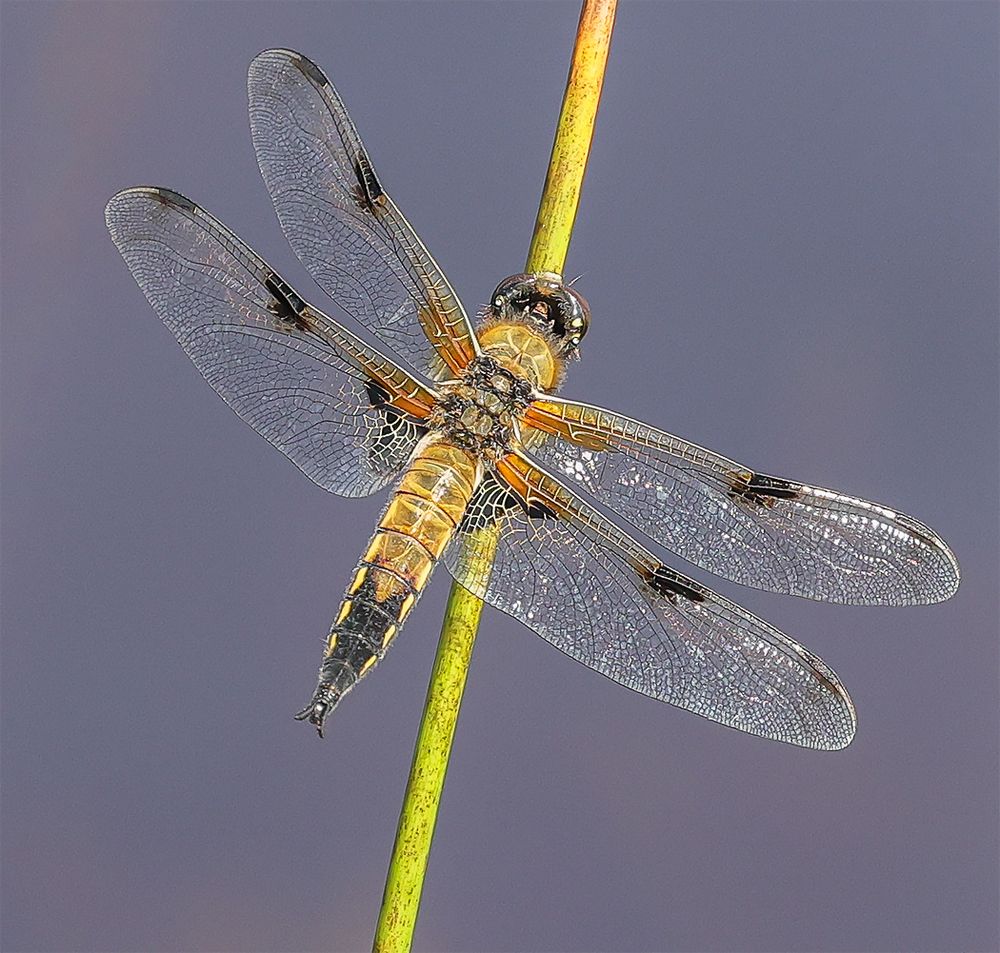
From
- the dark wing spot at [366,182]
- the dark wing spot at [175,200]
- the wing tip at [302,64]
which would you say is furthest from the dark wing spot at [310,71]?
the dark wing spot at [175,200]

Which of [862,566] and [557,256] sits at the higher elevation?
[557,256]

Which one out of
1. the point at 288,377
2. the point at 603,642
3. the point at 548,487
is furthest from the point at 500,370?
the point at 603,642

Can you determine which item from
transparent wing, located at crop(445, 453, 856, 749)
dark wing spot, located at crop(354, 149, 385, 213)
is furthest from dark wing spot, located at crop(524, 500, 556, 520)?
dark wing spot, located at crop(354, 149, 385, 213)

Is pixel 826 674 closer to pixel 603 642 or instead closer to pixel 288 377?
pixel 603 642

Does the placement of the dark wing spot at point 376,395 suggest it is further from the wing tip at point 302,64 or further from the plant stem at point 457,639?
the wing tip at point 302,64

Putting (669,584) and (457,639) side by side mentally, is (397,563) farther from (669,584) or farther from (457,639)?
(669,584)

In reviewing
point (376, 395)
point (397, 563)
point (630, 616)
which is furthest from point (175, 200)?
point (630, 616)
